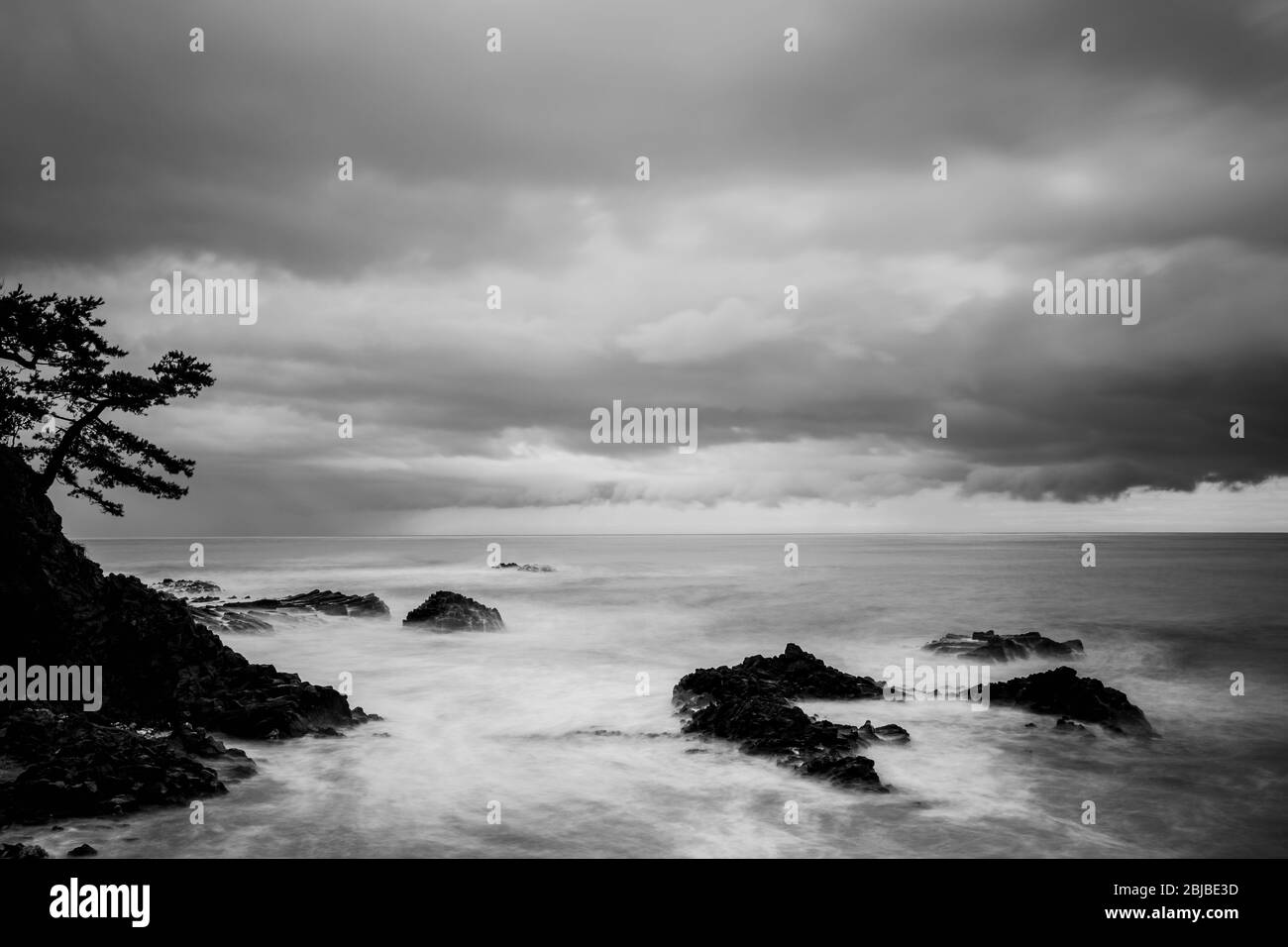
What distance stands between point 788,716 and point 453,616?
20005mm

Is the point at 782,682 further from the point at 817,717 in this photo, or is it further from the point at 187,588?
the point at 187,588

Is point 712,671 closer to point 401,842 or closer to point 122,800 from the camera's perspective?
point 401,842

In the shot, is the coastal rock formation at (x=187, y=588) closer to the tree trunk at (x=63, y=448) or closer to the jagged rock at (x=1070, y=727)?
the tree trunk at (x=63, y=448)

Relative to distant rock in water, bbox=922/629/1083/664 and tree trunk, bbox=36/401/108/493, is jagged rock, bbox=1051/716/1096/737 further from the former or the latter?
tree trunk, bbox=36/401/108/493

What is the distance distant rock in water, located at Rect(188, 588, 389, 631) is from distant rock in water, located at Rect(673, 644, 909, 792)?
62.6 feet

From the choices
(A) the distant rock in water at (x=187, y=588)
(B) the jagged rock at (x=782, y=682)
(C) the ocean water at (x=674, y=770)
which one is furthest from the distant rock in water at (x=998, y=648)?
(A) the distant rock in water at (x=187, y=588)

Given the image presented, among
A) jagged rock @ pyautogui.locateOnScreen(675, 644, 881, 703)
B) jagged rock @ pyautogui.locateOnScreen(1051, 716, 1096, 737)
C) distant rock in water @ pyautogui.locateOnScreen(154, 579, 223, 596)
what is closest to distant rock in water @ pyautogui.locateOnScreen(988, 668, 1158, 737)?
jagged rock @ pyautogui.locateOnScreen(1051, 716, 1096, 737)

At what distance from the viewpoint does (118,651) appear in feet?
46.0

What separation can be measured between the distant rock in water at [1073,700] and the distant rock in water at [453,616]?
20.5 meters

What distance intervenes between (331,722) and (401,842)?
19.4 feet

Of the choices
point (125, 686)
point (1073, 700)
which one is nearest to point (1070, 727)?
point (1073, 700)

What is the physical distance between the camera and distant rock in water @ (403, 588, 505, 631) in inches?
1173

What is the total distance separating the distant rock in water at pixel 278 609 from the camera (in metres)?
26.9
